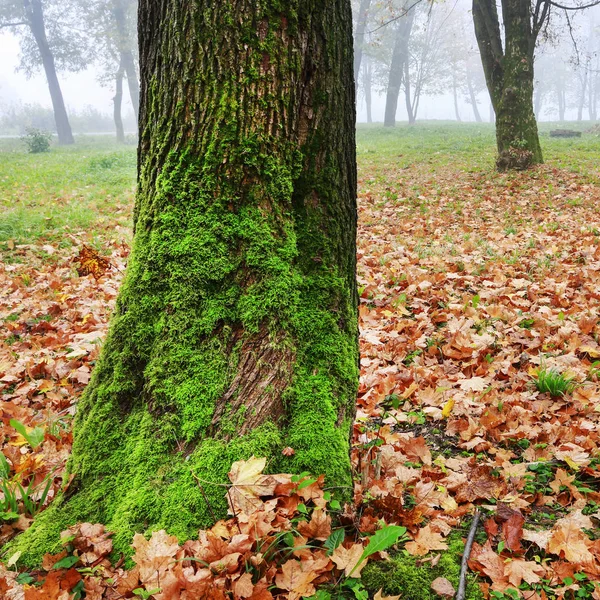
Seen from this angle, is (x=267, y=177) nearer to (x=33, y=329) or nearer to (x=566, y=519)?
(x=566, y=519)

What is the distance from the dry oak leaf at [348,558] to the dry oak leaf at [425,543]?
0.26m

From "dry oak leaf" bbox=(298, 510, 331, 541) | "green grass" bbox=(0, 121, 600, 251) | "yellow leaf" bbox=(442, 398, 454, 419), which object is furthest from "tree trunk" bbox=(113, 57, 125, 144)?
"dry oak leaf" bbox=(298, 510, 331, 541)

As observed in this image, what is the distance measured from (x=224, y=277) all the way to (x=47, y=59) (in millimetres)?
35095

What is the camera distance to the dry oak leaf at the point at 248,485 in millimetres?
1704

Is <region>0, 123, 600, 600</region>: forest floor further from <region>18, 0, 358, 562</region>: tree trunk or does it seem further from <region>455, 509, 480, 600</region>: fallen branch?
<region>18, 0, 358, 562</region>: tree trunk

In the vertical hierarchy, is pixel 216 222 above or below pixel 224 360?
above

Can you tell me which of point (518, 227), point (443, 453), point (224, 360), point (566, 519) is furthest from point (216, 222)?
point (518, 227)

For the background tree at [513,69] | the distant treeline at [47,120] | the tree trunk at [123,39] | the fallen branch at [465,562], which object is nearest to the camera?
the fallen branch at [465,562]

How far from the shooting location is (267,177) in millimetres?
1941

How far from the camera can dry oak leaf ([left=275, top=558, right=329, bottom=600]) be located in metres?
1.51

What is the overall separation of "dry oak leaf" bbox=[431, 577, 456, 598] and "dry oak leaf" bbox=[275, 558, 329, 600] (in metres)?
0.40

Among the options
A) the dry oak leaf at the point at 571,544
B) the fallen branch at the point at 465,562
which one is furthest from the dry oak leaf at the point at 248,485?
the dry oak leaf at the point at 571,544

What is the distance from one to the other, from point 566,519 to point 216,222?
195 cm

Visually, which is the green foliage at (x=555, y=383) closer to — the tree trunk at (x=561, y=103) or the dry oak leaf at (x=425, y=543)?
the dry oak leaf at (x=425, y=543)
